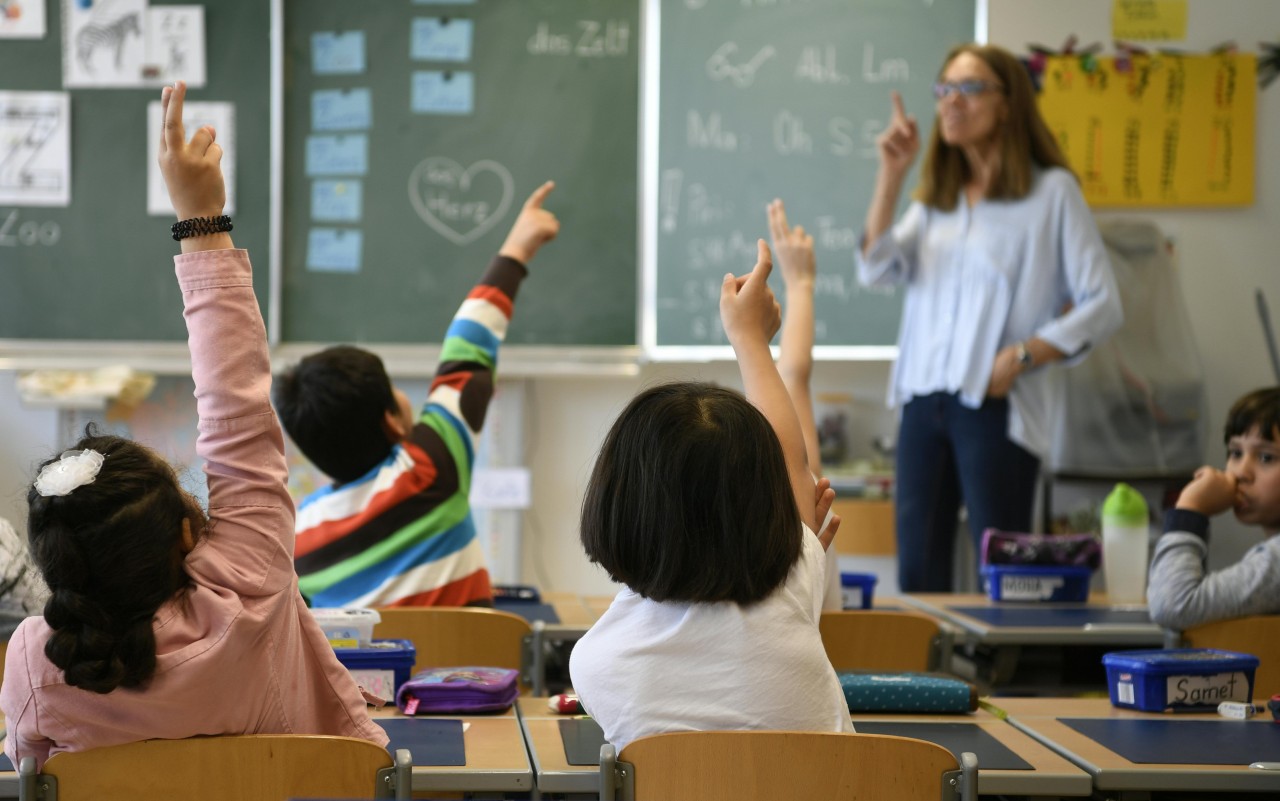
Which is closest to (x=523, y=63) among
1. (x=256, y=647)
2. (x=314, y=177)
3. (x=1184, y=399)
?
(x=314, y=177)

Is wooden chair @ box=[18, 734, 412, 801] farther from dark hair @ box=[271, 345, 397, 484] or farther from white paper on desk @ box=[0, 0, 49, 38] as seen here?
white paper on desk @ box=[0, 0, 49, 38]

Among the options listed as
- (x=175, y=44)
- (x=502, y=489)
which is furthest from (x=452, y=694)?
(x=175, y=44)

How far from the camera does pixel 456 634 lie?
2154mm

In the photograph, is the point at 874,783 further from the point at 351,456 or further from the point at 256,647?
the point at 351,456

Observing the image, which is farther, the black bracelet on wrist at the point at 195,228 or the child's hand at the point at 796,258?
the child's hand at the point at 796,258

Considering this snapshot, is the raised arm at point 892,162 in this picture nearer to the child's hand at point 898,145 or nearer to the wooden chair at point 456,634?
the child's hand at point 898,145

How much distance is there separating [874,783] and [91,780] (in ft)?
2.51

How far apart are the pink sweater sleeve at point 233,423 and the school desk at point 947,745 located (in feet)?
1.26

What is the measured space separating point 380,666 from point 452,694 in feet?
0.39

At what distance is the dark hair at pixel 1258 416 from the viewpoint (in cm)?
279

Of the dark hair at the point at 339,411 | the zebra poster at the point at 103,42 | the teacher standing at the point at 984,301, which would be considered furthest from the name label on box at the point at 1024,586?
the zebra poster at the point at 103,42

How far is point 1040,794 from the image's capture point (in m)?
1.56

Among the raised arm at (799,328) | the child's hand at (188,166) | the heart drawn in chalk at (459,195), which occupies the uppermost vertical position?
the heart drawn in chalk at (459,195)

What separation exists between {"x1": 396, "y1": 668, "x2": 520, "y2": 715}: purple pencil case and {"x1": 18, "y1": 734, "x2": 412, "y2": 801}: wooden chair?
521mm
